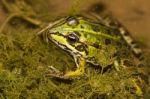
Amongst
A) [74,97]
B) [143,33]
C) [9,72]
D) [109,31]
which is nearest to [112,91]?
[74,97]

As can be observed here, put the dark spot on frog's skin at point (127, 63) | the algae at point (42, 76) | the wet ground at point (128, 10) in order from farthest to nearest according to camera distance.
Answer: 1. the wet ground at point (128, 10)
2. the dark spot on frog's skin at point (127, 63)
3. the algae at point (42, 76)

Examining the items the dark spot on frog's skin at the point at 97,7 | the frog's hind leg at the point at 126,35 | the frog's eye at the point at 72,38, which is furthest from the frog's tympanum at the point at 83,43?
the dark spot on frog's skin at the point at 97,7

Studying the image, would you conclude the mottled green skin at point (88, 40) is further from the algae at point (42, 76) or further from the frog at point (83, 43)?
the algae at point (42, 76)

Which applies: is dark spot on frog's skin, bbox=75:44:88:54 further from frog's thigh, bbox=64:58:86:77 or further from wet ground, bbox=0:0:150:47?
wet ground, bbox=0:0:150:47

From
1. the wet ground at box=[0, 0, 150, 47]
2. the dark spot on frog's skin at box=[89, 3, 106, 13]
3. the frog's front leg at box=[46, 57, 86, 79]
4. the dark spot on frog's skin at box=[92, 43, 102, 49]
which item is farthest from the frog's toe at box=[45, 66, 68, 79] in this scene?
the dark spot on frog's skin at box=[89, 3, 106, 13]

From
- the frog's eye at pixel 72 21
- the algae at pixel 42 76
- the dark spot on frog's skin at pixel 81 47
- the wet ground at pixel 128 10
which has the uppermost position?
the wet ground at pixel 128 10

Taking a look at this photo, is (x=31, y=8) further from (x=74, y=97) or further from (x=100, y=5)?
(x=74, y=97)

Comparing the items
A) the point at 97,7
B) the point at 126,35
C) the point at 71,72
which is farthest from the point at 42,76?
the point at 97,7

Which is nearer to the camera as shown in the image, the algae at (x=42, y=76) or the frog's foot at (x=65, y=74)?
the algae at (x=42, y=76)

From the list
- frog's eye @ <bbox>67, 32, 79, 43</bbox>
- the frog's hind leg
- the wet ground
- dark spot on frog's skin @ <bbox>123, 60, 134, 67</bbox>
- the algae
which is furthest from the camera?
the wet ground
